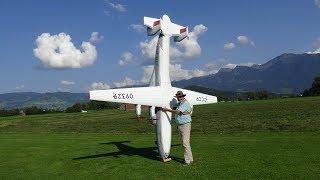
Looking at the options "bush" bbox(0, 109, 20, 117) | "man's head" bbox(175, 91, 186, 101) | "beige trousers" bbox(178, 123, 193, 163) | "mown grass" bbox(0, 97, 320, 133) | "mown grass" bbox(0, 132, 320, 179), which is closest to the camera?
"mown grass" bbox(0, 132, 320, 179)

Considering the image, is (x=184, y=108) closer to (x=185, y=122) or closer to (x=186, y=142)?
(x=185, y=122)

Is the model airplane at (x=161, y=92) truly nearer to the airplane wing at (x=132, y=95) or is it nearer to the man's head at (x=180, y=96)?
the airplane wing at (x=132, y=95)

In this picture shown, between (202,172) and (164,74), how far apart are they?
4832 millimetres

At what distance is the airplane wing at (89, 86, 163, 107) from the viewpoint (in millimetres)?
16500

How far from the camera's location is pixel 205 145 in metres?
21.5

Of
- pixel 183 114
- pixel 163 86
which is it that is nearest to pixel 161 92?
pixel 163 86

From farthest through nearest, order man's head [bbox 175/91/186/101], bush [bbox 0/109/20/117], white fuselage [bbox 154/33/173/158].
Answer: bush [bbox 0/109/20/117]
white fuselage [bbox 154/33/173/158]
man's head [bbox 175/91/186/101]

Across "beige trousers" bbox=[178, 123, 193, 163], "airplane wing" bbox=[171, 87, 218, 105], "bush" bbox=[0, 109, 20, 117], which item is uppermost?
"airplane wing" bbox=[171, 87, 218, 105]

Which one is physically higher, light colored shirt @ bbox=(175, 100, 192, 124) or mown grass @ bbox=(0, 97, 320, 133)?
light colored shirt @ bbox=(175, 100, 192, 124)

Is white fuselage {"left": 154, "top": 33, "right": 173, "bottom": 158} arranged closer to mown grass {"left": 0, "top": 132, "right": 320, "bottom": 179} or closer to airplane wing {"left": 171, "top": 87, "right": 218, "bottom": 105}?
airplane wing {"left": 171, "top": 87, "right": 218, "bottom": 105}

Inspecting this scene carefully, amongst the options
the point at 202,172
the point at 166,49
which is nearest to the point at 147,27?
the point at 166,49

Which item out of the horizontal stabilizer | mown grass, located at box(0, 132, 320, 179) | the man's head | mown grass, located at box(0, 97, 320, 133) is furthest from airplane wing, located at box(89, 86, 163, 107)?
mown grass, located at box(0, 97, 320, 133)

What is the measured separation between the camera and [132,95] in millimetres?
17047

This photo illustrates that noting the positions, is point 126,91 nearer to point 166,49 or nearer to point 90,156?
point 166,49
